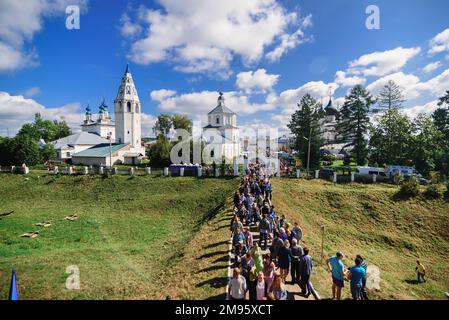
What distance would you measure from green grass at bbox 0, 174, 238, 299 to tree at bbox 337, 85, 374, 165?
81.7 ft

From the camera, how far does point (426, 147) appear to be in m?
33.4

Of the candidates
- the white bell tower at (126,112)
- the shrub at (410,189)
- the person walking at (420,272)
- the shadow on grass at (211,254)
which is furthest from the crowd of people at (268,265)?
the white bell tower at (126,112)

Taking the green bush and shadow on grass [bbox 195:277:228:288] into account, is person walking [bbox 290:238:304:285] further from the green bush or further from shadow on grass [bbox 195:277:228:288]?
the green bush

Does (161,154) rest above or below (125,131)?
below

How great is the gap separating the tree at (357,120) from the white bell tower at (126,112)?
38818 millimetres

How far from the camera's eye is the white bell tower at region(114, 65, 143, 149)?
51750mm

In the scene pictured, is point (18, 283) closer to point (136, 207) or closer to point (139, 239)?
point (139, 239)

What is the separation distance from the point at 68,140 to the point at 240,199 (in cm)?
5320

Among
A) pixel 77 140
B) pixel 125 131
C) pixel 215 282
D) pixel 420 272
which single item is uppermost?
pixel 125 131

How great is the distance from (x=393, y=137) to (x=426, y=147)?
395 centimetres

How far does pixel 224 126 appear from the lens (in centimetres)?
6325

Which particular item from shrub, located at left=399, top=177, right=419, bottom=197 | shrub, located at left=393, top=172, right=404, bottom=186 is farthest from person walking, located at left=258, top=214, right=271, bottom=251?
shrub, located at left=393, top=172, right=404, bottom=186

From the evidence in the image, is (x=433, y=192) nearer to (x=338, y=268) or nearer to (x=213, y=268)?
(x=338, y=268)

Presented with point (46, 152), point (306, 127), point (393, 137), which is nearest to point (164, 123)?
point (46, 152)
